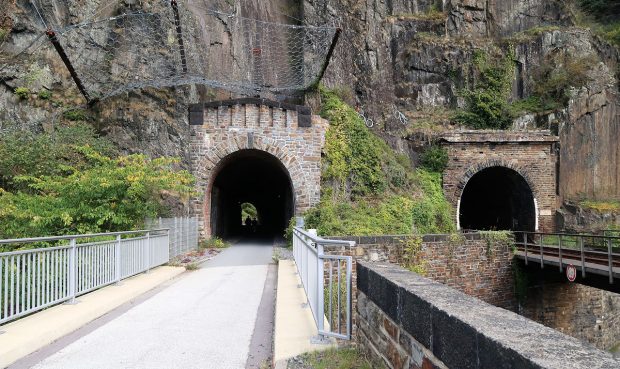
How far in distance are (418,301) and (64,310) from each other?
533 cm

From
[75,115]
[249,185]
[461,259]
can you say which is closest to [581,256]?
[461,259]

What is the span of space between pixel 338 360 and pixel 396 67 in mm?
24088

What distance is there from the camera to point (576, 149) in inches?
827

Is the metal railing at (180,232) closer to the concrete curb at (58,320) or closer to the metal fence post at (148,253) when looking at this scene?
the metal fence post at (148,253)

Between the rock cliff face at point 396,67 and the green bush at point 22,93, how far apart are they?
16 cm

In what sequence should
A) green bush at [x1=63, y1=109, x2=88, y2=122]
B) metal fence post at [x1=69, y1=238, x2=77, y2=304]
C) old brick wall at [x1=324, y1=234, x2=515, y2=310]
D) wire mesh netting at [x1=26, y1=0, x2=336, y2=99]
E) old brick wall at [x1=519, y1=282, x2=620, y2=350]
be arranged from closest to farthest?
metal fence post at [x1=69, y1=238, x2=77, y2=304]
old brick wall at [x1=324, y1=234, x2=515, y2=310]
old brick wall at [x1=519, y1=282, x2=620, y2=350]
green bush at [x1=63, y1=109, x2=88, y2=122]
wire mesh netting at [x1=26, y1=0, x2=336, y2=99]

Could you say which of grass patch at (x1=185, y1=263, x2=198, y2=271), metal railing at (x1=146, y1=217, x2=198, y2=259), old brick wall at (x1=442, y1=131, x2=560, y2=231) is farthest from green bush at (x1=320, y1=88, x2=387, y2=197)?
grass patch at (x1=185, y1=263, x2=198, y2=271)

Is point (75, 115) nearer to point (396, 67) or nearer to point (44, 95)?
point (44, 95)

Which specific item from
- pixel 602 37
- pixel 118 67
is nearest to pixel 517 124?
pixel 602 37

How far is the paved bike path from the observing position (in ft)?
13.7

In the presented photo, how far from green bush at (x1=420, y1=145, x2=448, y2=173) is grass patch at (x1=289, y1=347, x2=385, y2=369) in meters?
17.4

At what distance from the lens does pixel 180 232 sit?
42.9 feet

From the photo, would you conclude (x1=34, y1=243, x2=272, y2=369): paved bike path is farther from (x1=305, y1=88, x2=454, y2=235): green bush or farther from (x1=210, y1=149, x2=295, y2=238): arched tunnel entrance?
(x1=210, y1=149, x2=295, y2=238): arched tunnel entrance

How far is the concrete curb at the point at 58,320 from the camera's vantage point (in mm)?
4258
